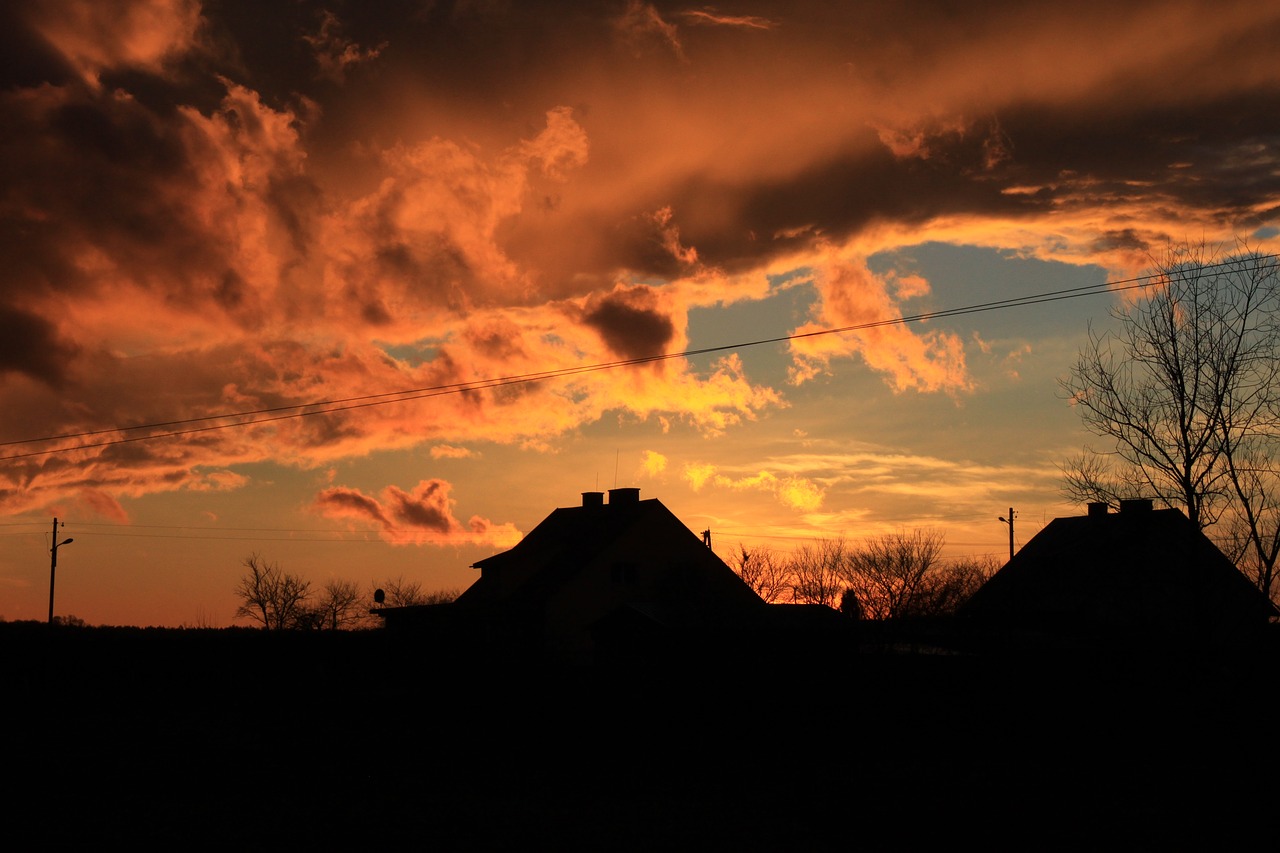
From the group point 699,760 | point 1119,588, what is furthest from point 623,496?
point 699,760

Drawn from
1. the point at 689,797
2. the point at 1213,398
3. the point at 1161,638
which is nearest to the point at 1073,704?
the point at 1161,638

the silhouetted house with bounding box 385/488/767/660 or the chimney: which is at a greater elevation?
the chimney

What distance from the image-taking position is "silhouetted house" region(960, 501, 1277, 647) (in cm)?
2323

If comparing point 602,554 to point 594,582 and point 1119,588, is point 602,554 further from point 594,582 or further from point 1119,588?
point 1119,588

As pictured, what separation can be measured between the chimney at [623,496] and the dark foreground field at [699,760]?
2372cm

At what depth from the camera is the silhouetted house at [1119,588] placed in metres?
23.2

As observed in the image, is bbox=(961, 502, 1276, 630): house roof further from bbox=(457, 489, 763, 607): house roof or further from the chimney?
the chimney

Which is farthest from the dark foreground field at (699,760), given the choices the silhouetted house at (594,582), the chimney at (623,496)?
the chimney at (623,496)

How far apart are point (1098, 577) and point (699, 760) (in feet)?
76.9

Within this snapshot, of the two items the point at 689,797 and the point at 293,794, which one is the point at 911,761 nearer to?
the point at 689,797

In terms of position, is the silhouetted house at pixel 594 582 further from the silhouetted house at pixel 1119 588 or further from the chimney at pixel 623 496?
the silhouetted house at pixel 1119 588

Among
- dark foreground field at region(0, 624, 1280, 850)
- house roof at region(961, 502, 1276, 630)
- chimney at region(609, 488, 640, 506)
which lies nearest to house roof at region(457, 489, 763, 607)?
chimney at region(609, 488, 640, 506)

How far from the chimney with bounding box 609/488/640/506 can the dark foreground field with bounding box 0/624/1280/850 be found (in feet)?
77.8

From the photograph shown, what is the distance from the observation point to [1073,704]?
2252 cm
